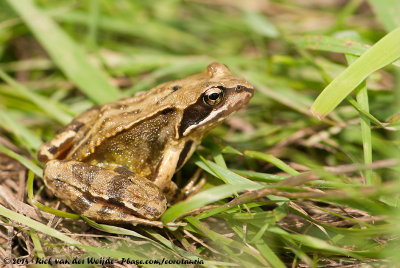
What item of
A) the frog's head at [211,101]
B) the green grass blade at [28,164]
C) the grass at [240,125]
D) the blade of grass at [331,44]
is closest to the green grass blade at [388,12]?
the grass at [240,125]

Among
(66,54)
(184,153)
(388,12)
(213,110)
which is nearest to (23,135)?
(66,54)

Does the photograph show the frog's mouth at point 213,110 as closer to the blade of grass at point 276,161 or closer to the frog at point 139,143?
the frog at point 139,143

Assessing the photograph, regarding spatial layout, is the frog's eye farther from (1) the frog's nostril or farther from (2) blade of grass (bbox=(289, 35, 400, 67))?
(2) blade of grass (bbox=(289, 35, 400, 67))

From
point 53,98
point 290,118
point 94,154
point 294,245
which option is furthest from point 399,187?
point 53,98

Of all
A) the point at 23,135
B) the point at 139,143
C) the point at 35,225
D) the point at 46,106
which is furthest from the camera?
the point at 46,106

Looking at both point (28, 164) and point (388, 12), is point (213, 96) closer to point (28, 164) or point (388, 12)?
point (28, 164)

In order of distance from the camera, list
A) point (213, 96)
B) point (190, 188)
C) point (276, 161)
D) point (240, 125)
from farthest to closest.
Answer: point (240, 125) → point (190, 188) → point (213, 96) → point (276, 161)
